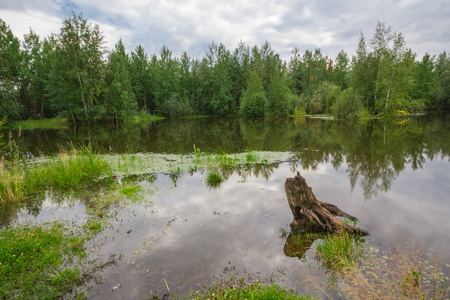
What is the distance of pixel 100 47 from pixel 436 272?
145ft

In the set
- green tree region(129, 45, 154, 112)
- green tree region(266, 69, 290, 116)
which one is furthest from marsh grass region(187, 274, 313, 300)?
green tree region(129, 45, 154, 112)

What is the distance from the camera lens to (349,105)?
118 ft

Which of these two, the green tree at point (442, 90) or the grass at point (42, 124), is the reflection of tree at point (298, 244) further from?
the green tree at point (442, 90)

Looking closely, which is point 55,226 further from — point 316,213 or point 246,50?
point 246,50

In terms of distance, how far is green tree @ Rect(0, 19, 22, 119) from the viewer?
3242 centimetres

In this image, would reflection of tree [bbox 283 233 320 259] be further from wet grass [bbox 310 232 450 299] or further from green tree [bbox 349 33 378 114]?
Result: green tree [bbox 349 33 378 114]

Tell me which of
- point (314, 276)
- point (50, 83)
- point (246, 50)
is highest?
point (246, 50)

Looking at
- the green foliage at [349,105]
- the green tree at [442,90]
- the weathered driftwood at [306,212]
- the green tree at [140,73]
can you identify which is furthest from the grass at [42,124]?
the green tree at [442,90]

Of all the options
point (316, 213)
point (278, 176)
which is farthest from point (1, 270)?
point (278, 176)

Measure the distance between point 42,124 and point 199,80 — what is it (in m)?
35.1

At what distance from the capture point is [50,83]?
39062mm

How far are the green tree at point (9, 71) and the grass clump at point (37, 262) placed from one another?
3617 centimetres

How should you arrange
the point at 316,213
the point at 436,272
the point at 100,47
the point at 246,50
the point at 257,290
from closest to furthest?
the point at 257,290 → the point at 436,272 → the point at 316,213 → the point at 100,47 → the point at 246,50

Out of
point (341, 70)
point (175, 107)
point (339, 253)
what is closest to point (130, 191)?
point (339, 253)
